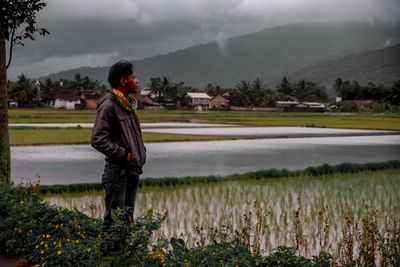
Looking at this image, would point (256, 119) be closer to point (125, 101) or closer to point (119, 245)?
point (125, 101)

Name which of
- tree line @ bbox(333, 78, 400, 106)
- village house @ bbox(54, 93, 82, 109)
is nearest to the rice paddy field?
tree line @ bbox(333, 78, 400, 106)

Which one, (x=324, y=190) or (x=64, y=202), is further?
(x=324, y=190)

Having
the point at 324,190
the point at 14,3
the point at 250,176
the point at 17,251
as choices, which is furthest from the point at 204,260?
the point at 250,176

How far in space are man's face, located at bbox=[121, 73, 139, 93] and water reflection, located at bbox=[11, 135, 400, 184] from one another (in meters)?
7.82

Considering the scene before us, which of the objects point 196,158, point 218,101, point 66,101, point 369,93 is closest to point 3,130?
point 196,158

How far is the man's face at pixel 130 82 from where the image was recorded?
4.50 m

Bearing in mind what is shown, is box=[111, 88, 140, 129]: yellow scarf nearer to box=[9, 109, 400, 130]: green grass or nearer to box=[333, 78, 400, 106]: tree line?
box=[9, 109, 400, 130]: green grass

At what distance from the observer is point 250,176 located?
12.5 metres

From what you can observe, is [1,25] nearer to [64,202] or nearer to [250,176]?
[64,202]

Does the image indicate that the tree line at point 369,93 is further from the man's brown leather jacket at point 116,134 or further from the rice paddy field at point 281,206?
the man's brown leather jacket at point 116,134

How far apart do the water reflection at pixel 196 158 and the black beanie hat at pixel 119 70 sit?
7.81 metres

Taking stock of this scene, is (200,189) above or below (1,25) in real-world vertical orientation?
below

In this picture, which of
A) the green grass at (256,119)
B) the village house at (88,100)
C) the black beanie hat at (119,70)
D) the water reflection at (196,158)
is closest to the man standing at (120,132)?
the black beanie hat at (119,70)

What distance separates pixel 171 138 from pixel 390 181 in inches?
597
